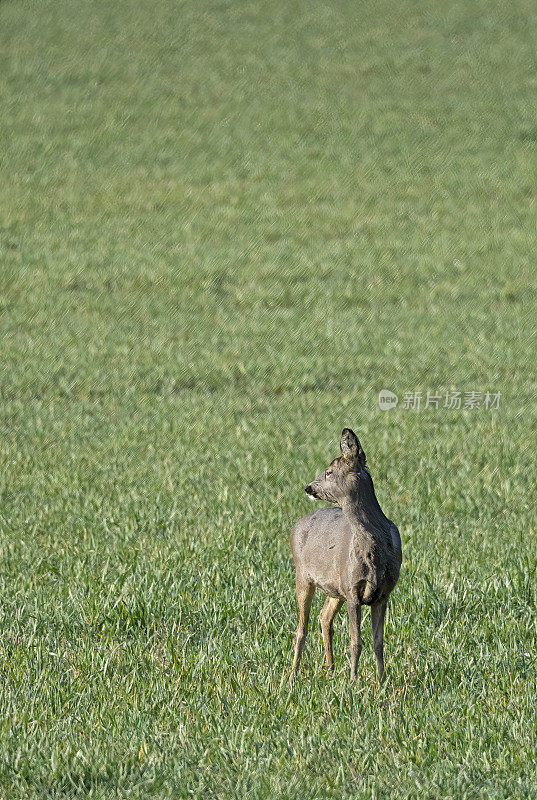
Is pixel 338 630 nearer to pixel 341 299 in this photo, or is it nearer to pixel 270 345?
pixel 270 345

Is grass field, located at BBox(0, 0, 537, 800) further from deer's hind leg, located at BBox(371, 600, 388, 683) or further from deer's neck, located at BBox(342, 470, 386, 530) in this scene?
deer's neck, located at BBox(342, 470, 386, 530)

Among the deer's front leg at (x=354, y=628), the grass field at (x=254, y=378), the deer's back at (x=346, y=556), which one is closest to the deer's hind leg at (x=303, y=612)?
the deer's back at (x=346, y=556)

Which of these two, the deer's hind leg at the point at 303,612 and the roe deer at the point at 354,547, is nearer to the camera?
the roe deer at the point at 354,547

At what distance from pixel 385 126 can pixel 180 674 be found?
2959 cm

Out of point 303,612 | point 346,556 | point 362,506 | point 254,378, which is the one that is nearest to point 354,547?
point 346,556

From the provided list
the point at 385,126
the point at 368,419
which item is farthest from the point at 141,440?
the point at 385,126

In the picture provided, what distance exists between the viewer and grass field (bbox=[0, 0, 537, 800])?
4578mm

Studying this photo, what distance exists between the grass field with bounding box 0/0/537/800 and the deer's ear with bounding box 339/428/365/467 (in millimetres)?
1113

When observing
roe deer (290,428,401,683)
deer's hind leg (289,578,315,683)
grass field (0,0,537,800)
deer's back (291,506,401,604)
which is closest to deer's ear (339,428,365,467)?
roe deer (290,428,401,683)

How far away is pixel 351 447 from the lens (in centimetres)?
426

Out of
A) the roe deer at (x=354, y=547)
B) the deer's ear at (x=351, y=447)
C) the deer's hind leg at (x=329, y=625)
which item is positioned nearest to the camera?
the deer's ear at (x=351, y=447)

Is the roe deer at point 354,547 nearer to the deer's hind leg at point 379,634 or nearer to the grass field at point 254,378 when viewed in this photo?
the deer's hind leg at point 379,634

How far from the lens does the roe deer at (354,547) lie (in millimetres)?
4352

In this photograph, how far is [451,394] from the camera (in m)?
14.9
